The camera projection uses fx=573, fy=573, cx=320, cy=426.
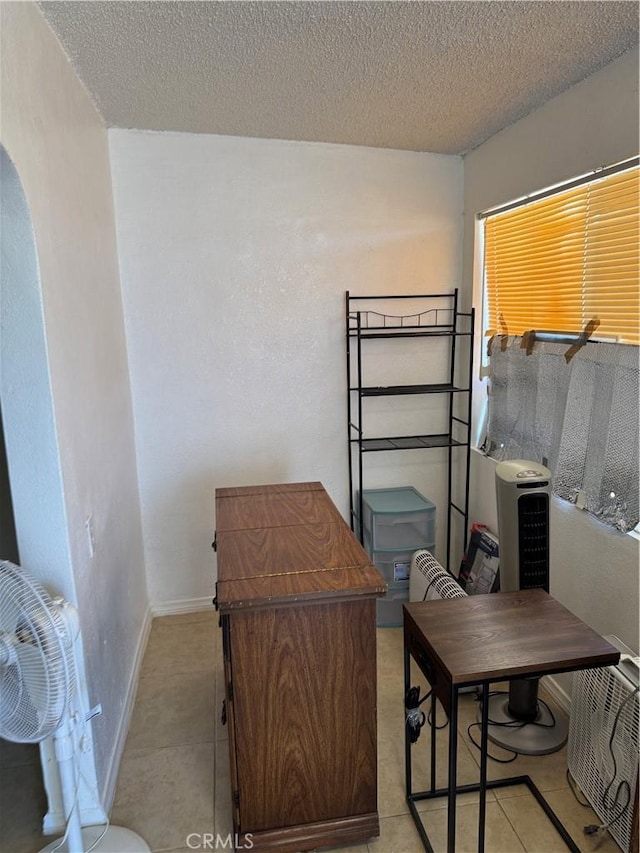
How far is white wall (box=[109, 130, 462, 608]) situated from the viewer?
2.82m

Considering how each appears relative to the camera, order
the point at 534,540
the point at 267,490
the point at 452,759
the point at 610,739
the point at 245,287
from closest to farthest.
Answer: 1. the point at 452,759
2. the point at 610,739
3. the point at 534,540
4. the point at 267,490
5. the point at 245,287

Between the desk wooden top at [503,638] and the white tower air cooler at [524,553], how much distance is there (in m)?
0.25

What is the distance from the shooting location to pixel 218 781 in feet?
6.69

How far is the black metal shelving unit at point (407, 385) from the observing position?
3.08 m

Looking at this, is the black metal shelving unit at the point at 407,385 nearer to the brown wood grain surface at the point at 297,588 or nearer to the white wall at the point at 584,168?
the white wall at the point at 584,168

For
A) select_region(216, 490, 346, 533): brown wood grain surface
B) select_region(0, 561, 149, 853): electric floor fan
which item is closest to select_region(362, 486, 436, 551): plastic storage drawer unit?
select_region(216, 490, 346, 533): brown wood grain surface

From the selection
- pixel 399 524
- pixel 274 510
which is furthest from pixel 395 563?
pixel 274 510

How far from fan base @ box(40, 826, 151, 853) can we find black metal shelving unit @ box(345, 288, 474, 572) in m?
1.72

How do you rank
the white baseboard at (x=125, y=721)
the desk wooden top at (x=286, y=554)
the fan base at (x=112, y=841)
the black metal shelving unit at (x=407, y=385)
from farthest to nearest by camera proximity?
the black metal shelving unit at (x=407, y=385) → the white baseboard at (x=125, y=721) → the fan base at (x=112, y=841) → the desk wooden top at (x=286, y=554)

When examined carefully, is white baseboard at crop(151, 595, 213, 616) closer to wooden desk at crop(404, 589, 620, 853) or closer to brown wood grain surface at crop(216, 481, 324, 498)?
brown wood grain surface at crop(216, 481, 324, 498)

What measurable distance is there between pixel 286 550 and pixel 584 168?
1.75 meters

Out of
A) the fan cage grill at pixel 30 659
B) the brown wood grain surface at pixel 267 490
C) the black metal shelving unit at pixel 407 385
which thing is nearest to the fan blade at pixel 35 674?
the fan cage grill at pixel 30 659

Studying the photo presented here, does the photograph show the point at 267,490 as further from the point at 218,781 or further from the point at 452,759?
the point at 452,759

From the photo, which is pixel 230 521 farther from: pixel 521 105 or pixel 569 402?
pixel 521 105
